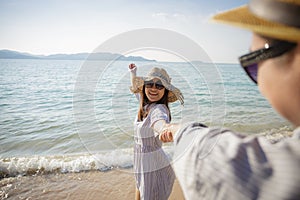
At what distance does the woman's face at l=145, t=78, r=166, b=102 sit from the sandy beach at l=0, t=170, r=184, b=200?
251 cm

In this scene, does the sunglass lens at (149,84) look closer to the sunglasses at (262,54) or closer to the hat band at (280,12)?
the sunglasses at (262,54)

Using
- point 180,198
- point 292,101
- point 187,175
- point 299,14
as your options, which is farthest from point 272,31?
point 180,198

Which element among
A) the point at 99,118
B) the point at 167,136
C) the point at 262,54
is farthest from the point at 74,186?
the point at 262,54

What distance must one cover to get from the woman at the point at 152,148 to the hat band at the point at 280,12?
6.99 feet

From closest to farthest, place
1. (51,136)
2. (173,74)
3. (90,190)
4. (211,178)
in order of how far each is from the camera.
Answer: (211,178) < (173,74) < (90,190) < (51,136)

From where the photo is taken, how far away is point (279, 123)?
1022 centimetres

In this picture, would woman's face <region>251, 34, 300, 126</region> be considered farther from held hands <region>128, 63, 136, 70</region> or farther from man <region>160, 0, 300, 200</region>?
held hands <region>128, 63, 136, 70</region>

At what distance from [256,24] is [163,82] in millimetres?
2262

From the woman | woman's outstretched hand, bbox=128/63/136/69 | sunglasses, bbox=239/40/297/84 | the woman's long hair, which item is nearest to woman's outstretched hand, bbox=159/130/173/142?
sunglasses, bbox=239/40/297/84

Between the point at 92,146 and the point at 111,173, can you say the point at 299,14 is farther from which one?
the point at 111,173

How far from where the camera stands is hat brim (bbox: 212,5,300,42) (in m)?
0.54

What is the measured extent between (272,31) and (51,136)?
922 centimetres

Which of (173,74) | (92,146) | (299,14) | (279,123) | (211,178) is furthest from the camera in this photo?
(279,123)

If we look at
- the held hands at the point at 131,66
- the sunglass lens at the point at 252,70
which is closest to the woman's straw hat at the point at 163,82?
the held hands at the point at 131,66
